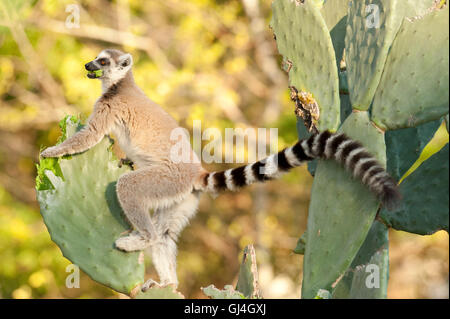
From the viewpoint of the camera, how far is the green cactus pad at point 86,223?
2.53m

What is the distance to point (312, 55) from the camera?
96.3 inches

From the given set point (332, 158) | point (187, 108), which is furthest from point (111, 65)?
point (187, 108)

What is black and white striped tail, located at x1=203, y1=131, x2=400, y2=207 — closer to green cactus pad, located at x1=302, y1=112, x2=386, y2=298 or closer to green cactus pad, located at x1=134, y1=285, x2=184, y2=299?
green cactus pad, located at x1=302, y1=112, x2=386, y2=298

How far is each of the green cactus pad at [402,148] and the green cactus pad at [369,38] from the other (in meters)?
0.55

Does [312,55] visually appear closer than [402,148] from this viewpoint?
Yes

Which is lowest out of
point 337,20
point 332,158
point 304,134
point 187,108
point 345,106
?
point 332,158

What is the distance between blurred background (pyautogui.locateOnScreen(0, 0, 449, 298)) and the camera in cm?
749

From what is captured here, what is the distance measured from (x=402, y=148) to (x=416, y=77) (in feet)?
2.60

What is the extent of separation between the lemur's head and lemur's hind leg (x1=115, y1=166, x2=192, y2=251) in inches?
36.9

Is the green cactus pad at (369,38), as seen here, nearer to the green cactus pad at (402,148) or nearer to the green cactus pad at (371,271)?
the green cactus pad at (402,148)

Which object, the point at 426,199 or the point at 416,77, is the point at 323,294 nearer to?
the point at 426,199

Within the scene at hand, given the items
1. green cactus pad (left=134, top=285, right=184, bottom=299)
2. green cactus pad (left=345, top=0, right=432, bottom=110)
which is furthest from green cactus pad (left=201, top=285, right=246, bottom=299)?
green cactus pad (left=345, top=0, right=432, bottom=110)

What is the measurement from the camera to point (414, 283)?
8.46m

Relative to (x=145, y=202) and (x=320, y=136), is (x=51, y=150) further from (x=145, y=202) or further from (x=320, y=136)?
(x=320, y=136)
